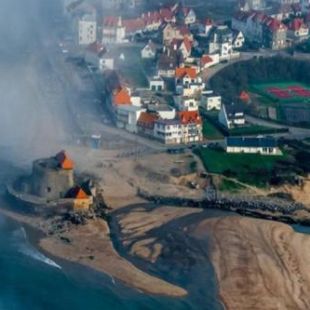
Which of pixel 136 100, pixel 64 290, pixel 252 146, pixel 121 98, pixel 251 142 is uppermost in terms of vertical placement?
pixel 121 98

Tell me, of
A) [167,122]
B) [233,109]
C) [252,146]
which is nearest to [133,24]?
[233,109]

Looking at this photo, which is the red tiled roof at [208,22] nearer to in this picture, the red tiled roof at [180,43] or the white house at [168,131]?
the red tiled roof at [180,43]

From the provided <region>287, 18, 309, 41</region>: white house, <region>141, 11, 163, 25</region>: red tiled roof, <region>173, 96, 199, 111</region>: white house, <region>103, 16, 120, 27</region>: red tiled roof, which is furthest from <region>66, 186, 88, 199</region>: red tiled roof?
<region>287, 18, 309, 41</region>: white house

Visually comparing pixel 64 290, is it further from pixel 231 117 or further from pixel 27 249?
pixel 231 117

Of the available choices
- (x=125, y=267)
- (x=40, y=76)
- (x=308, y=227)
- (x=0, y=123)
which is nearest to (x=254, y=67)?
(x=40, y=76)

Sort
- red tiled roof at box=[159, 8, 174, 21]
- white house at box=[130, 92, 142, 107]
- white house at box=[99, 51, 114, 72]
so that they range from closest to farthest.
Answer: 1. white house at box=[130, 92, 142, 107]
2. white house at box=[99, 51, 114, 72]
3. red tiled roof at box=[159, 8, 174, 21]

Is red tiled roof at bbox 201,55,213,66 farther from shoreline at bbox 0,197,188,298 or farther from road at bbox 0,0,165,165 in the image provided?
shoreline at bbox 0,197,188,298
